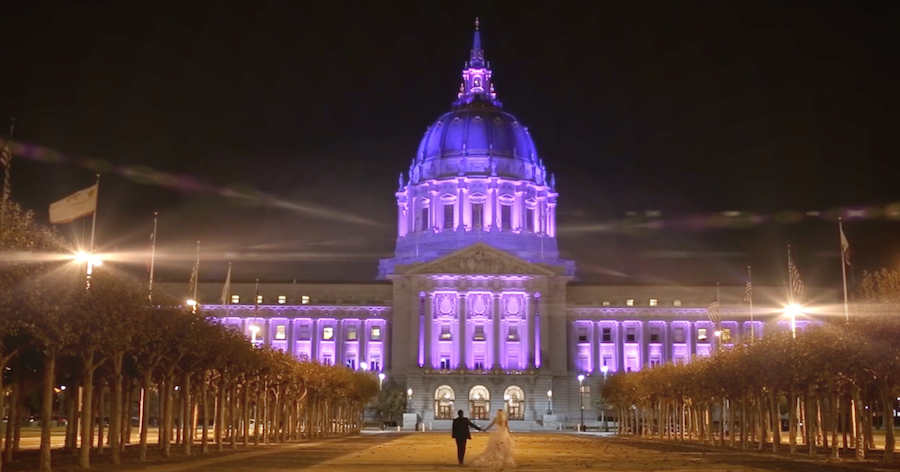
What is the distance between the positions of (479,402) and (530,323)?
14.2 meters

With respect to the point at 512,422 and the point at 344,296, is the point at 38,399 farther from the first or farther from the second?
the point at 344,296

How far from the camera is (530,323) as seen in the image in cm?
17050

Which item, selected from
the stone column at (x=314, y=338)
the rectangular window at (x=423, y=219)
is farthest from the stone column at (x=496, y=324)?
the rectangular window at (x=423, y=219)

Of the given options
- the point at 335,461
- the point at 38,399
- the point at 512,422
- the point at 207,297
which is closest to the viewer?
the point at 335,461

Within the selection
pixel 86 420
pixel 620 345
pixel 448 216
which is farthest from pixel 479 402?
pixel 86 420

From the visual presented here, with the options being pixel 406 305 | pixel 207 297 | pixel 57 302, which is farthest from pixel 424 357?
pixel 57 302

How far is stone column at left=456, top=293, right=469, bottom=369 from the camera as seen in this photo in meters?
169

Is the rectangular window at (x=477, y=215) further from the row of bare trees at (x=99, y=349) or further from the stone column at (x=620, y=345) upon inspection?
the row of bare trees at (x=99, y=349)

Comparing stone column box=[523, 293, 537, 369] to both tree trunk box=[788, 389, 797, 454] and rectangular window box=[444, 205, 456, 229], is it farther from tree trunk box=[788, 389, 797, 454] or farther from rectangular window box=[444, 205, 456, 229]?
tree trunk box=[788, 389, 797, 454]

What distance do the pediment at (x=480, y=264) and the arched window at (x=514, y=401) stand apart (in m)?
17.4

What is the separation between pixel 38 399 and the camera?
115062 millimetres

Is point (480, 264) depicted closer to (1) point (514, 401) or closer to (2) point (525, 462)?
(1) point (514, 401)

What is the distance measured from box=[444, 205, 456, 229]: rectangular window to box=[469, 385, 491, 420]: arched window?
3701 centimetres

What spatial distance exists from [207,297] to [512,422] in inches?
2188
